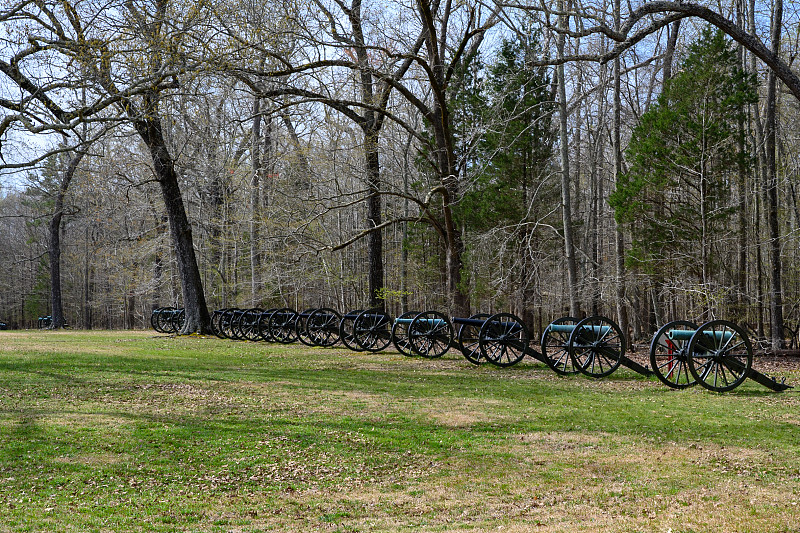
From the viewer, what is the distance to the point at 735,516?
4445 millimetres

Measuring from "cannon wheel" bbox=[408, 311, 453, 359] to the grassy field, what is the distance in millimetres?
3229

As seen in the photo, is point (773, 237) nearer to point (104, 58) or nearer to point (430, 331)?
point (430, 331)

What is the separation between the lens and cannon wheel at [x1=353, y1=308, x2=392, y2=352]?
15547mm

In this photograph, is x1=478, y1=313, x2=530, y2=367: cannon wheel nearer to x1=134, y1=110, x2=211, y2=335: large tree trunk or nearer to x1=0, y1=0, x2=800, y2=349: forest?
x1=0, y1=0, x2=800, y2=349: forest

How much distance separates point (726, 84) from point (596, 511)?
14.4 m

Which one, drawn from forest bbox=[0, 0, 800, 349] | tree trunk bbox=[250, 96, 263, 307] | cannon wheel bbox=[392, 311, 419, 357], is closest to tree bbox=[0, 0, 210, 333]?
forest bbox=[0, 0, 800, 349]

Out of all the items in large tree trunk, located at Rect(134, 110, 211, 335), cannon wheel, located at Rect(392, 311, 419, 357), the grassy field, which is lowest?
the grassy field

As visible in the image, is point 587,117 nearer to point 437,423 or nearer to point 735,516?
point 437,423

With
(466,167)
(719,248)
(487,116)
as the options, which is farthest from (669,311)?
(487,116)

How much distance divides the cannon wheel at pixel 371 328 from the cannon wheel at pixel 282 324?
3.06 m

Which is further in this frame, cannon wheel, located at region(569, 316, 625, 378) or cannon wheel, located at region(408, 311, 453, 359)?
cannon wheel, located at region(408, 311, 453, 359)

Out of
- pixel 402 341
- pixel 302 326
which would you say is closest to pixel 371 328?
pixel 402 341

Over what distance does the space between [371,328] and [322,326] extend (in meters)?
2.04

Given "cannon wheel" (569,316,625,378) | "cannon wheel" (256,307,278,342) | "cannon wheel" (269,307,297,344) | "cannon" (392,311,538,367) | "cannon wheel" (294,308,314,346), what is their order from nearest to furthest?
"cannon wheel" (569,316,625,378) → "cannon" (392,311,538,367) → "cannon wheel" (294,308,314,346) → "cannon wheel" (269,307,297,344) → "cannon wheel" (256,307,278,342)
